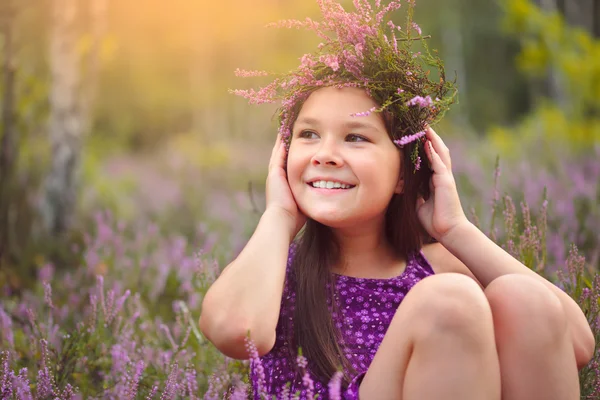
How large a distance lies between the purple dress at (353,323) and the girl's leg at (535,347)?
1.47 ft

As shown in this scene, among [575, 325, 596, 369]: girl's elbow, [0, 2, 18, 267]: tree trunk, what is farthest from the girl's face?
[0, 2, 18, 267]: tree trunk

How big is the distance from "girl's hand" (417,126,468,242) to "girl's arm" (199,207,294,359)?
1.81 ft

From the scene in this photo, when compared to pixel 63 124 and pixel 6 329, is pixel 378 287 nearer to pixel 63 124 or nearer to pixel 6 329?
pixel 6 329

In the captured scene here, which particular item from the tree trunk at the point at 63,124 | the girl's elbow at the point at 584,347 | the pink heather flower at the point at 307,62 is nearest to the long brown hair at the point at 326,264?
the pink heather flower at the point at 307,62

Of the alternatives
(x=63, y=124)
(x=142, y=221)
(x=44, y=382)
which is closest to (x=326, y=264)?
(x=44, y=382)

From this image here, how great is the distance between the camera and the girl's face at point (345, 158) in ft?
7.08

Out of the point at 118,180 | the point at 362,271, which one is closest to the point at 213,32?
the point at 118,180

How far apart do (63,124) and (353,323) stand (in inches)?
166

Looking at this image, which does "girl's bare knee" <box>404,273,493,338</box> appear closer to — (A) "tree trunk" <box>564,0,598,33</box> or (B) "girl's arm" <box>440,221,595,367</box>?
(B) "girl's arm" <box>440,221,595,367</box>

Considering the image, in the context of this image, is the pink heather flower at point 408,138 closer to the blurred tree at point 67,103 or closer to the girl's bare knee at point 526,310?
the girl's bare knee at point 526,310

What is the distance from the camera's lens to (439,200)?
231 centimetres

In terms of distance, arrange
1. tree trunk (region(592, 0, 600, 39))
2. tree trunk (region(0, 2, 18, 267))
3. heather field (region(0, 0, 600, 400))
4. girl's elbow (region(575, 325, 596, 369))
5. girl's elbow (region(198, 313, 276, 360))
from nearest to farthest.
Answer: girl's elbow (region(198, 313, 276, 360)), girl's elbow (region(575, 325, 596, 369)), heather field (region(0, 0, 600, 400)), tree trunk (region(0, 2, 18, 267)), tree trunk (region(592, 0, 600, 39))

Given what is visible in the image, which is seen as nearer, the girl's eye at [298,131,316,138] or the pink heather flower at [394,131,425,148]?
the pink heather flower at [394,131,425,148]

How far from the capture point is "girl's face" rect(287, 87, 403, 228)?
2.16 metres
